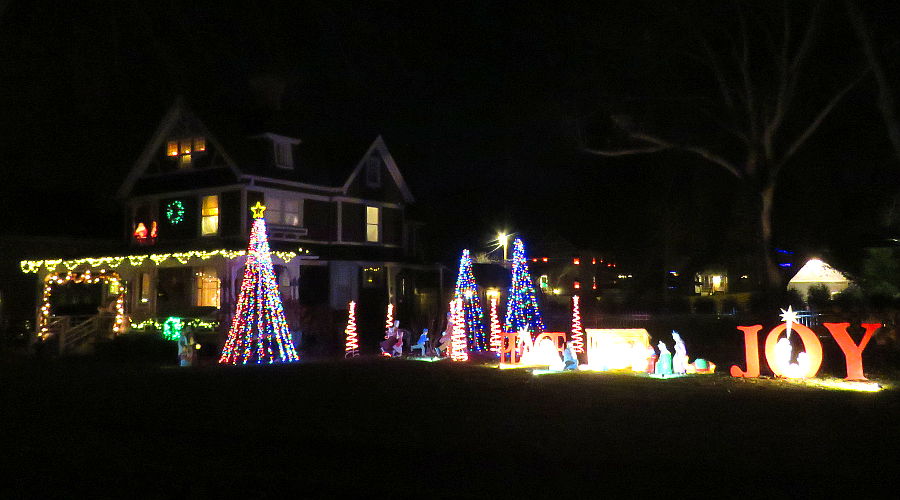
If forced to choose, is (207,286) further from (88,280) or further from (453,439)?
(453,439)

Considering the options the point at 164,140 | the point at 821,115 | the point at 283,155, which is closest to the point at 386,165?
the point at 283,155

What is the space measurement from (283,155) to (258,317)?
1158 cm

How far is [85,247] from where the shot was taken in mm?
37719

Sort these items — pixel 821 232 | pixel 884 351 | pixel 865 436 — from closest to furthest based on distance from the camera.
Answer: pixel 865 436, pixel 884 351, pixel 821 232

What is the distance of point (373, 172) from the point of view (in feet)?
115

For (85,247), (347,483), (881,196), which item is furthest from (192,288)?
(881,196)

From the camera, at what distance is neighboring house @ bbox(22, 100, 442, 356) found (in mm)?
29469

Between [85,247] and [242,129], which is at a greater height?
[242,129]

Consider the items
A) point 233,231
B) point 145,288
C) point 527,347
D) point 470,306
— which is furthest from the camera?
point 145,288

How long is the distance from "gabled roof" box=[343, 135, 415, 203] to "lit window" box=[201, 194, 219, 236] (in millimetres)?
5247

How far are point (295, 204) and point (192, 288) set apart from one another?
491 cm

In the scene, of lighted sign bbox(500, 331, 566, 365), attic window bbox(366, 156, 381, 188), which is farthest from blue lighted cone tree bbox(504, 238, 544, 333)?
attic window bbox(366, 156, 381, 188)

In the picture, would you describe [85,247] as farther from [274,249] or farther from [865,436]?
[865,436]

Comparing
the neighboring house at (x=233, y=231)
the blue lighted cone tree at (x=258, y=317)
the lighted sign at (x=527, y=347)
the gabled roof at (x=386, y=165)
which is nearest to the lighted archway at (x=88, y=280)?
the neighboring house at (x=233, y=231)
